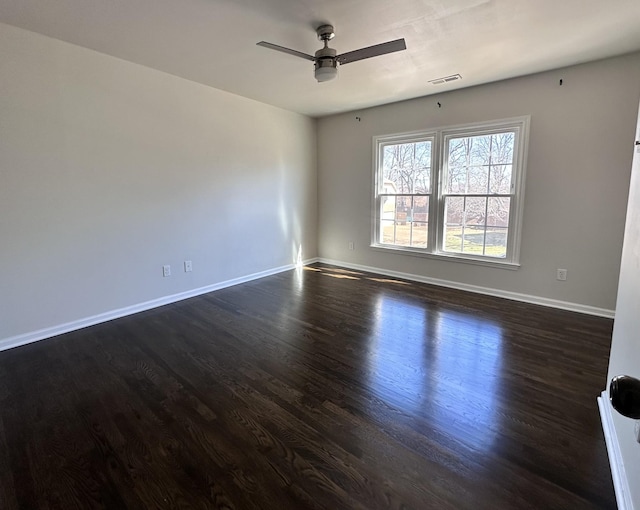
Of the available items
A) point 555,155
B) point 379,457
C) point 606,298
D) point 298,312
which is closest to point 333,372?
point 379,457

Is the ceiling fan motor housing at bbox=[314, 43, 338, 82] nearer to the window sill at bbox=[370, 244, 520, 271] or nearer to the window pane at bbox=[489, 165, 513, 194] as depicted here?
the window pane at bbox=[489, 165, 513, 194]

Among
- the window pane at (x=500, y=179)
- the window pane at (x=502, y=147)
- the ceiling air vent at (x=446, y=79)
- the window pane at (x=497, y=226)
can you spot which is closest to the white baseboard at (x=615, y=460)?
the window pane at (x=497, y=226)

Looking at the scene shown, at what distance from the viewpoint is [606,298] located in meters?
3.29

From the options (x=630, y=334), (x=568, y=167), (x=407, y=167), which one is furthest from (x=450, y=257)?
(x=630, y=334)

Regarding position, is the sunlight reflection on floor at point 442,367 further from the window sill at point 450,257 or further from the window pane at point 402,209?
the window pane at point 402,209

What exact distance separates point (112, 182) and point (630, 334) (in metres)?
3.93

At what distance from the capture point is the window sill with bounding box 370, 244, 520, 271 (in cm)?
386

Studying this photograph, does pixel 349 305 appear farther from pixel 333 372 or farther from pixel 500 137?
pixel 500 137

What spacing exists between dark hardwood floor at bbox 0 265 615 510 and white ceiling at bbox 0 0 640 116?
2447mm

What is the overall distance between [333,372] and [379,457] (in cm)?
78

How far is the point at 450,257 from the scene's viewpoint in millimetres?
4293

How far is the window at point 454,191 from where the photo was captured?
3752mm

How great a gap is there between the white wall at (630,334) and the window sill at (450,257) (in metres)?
2.04

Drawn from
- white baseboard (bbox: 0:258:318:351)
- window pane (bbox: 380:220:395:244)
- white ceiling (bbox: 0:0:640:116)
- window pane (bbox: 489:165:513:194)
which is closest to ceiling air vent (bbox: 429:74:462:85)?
white ceiling (bbox: 0:0:640:116)
